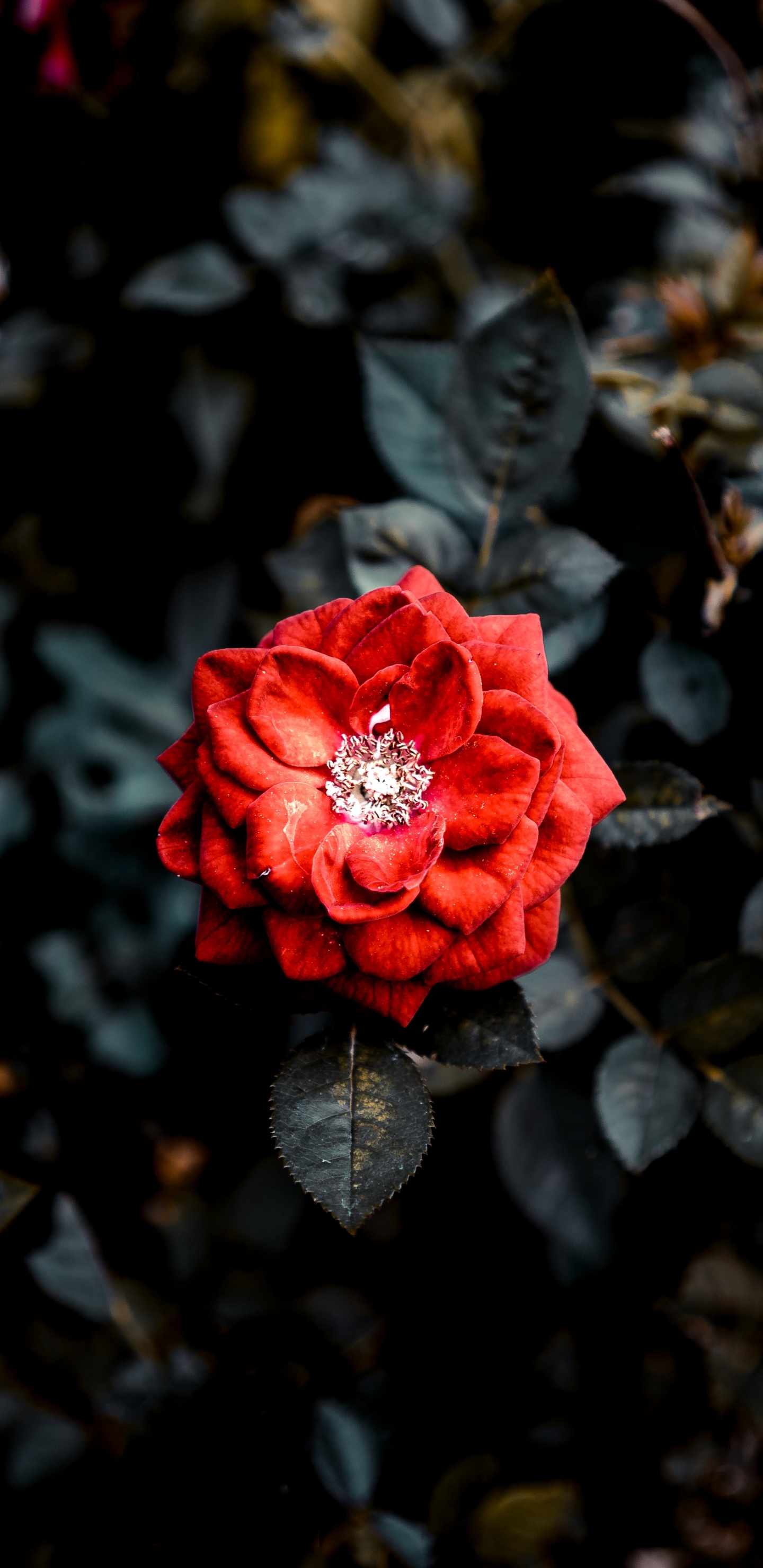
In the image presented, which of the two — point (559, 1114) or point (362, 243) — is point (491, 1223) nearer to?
point (559, 1114)

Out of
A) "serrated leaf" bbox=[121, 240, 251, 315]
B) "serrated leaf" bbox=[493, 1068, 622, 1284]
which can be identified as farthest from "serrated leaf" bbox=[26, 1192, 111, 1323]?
"serrated leaf" bbox=[121, 240, 251, 315]

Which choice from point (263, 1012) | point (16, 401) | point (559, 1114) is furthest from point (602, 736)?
point (16, 401)

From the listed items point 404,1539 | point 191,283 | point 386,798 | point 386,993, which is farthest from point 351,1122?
point 191,283

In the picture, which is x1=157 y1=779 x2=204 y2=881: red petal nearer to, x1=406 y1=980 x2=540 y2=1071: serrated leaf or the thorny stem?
x1=406 y1=980 x2=540 y2=1071: serrated leaf

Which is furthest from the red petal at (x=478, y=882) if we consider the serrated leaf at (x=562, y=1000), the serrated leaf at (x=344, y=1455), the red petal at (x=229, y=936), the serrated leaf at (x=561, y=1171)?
the serrated leaf at (x=344, y=1455)

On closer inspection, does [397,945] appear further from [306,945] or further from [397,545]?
[397,545]
